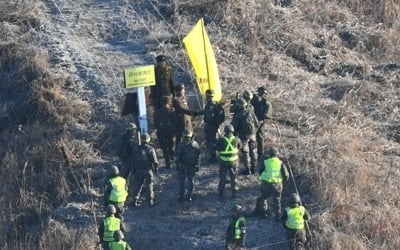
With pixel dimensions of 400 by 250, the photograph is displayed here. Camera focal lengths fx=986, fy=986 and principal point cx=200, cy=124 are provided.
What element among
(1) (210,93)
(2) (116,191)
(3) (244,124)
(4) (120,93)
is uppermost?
(1) (210,93)

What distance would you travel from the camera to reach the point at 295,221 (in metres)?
16.5

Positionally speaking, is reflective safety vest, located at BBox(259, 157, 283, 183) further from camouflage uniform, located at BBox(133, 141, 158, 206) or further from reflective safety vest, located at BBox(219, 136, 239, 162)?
camouflage uniform, located at BBox(133, 141, 158, 206)

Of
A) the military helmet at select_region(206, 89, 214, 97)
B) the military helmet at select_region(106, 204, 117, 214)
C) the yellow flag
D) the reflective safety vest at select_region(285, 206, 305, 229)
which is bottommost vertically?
the reflective safety vest at select_region(285, 206, 305, 229)

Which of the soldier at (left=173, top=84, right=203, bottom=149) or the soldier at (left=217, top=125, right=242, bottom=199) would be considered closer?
the soldier at (left=217, top=125, right=242, bottom=199)

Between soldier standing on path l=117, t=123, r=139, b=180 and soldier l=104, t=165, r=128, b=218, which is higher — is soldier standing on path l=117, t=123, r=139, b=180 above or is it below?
above

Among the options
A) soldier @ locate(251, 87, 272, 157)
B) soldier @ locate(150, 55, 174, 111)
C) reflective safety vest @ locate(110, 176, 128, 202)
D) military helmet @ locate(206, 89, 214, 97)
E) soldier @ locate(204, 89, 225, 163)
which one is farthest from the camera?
soldier @ locate(150, 55, 174, 111)

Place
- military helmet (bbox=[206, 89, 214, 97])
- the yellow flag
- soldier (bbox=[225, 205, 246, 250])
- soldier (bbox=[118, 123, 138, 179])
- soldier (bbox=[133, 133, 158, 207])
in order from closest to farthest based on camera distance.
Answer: soldier (bbox=[225, 205, 246, 250]) → soldier (bbox=[133, 133, 158, 207]) → soldier (bbox=[118, 123, 138, 179]) → military helmet (bbox=[206, 89, 214, 97]) → the yellow flag

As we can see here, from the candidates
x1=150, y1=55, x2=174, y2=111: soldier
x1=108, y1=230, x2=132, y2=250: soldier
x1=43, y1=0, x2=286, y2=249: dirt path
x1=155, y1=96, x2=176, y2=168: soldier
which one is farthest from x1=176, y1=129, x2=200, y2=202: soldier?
x1=108, y1=230, x2=132, y2=250: soldier

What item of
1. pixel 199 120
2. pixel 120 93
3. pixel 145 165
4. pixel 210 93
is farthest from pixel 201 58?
pixel 145 165

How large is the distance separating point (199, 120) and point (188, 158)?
8.99 feet

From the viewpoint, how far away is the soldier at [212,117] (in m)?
18.8

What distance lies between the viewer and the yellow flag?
19.7 metres

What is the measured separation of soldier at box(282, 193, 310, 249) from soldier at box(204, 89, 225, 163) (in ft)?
9.23

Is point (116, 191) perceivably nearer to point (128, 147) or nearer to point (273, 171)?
point (128, 147)
